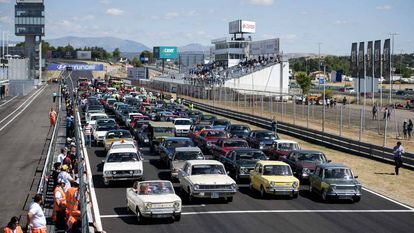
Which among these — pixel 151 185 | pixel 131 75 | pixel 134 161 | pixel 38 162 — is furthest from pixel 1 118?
pixel 131 75

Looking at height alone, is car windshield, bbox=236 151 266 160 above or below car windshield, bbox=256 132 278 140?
below

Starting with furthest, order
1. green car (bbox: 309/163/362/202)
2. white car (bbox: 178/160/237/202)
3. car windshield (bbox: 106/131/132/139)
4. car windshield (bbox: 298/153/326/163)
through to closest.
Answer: car windshield (bbox: 106/131/132/139), car windshield (bbox: 298/153/326/163), green car (bbox: 309/163/362/202), white car (bbox: 178/160/237/202)

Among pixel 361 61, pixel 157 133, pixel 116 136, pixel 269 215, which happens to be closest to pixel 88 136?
pixel 116 136

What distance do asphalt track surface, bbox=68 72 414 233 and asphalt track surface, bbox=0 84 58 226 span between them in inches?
118

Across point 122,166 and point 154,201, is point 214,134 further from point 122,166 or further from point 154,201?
point 154,201

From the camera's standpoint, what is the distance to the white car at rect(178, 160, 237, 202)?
829 inches

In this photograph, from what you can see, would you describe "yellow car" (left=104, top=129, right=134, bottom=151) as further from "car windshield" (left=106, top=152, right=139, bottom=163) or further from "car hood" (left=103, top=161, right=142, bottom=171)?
→ "car hood" (left=103, top=161, right=142, bottom=171)

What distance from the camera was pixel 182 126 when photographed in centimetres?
4294

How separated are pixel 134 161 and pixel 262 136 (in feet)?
41.2

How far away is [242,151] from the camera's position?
2733 cm

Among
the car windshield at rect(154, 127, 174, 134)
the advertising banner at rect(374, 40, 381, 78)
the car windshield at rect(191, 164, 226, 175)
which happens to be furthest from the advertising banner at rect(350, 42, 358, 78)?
the car windshield at rect(191, 164, 226, 175)

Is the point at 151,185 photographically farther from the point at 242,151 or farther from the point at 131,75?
the point at 131,75

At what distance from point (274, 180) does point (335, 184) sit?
2205mm

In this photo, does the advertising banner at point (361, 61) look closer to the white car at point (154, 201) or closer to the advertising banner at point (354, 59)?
the advertising banner at point (354, 59)
